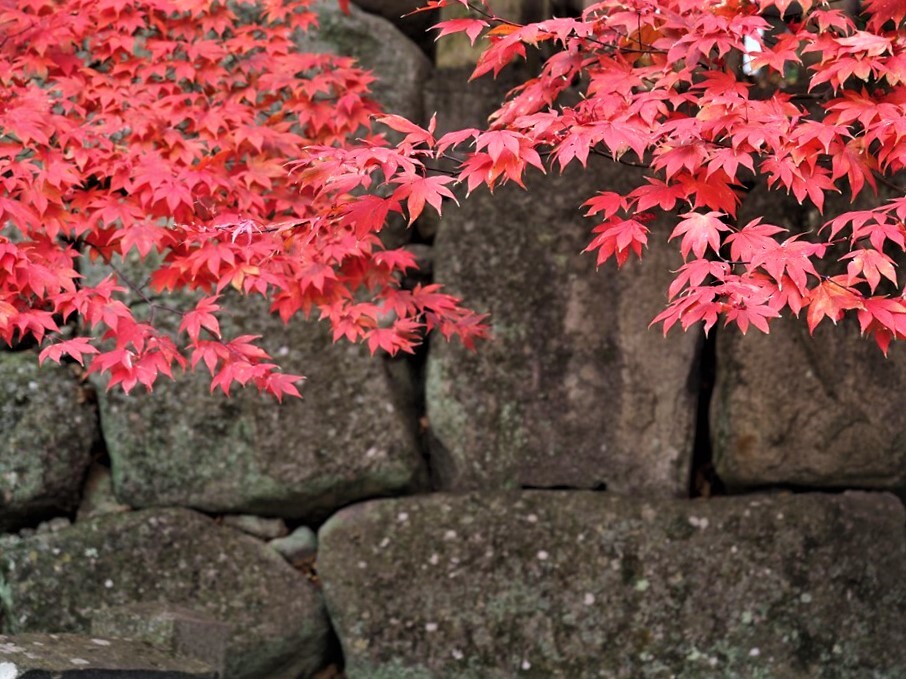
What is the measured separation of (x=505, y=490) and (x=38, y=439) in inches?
81.8

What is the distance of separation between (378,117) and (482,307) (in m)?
2.04

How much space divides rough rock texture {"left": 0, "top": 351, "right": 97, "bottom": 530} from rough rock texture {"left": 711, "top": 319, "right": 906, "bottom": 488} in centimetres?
292

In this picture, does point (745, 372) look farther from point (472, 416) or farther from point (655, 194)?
point (655, 194)

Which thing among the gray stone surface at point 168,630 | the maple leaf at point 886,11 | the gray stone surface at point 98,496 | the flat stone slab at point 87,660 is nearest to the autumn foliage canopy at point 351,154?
the maple leaf at point 886,11

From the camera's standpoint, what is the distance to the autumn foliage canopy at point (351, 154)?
3.03 metres

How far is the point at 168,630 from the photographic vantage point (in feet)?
12.8

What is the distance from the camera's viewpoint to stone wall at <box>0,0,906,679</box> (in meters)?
4.78

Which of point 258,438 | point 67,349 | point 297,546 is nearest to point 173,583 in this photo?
point 297,546

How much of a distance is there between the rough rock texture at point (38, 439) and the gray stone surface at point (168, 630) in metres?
1.04

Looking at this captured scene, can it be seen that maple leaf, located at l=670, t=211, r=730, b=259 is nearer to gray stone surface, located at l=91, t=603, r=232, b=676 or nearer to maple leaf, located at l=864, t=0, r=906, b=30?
maple leaf, located at l=864, t=0, r=906, b=30

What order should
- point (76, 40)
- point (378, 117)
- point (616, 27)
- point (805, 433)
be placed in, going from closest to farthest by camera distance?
point (378, 117) < point (616, 27) < point (76, 40) < point (805, 433)

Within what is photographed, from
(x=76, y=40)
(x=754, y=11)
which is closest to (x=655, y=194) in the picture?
(x=754, y=11)

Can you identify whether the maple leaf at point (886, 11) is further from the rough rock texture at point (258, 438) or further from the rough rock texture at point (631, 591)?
the rough rock texture at point (258, 438)

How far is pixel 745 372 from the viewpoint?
5016 millimetres
